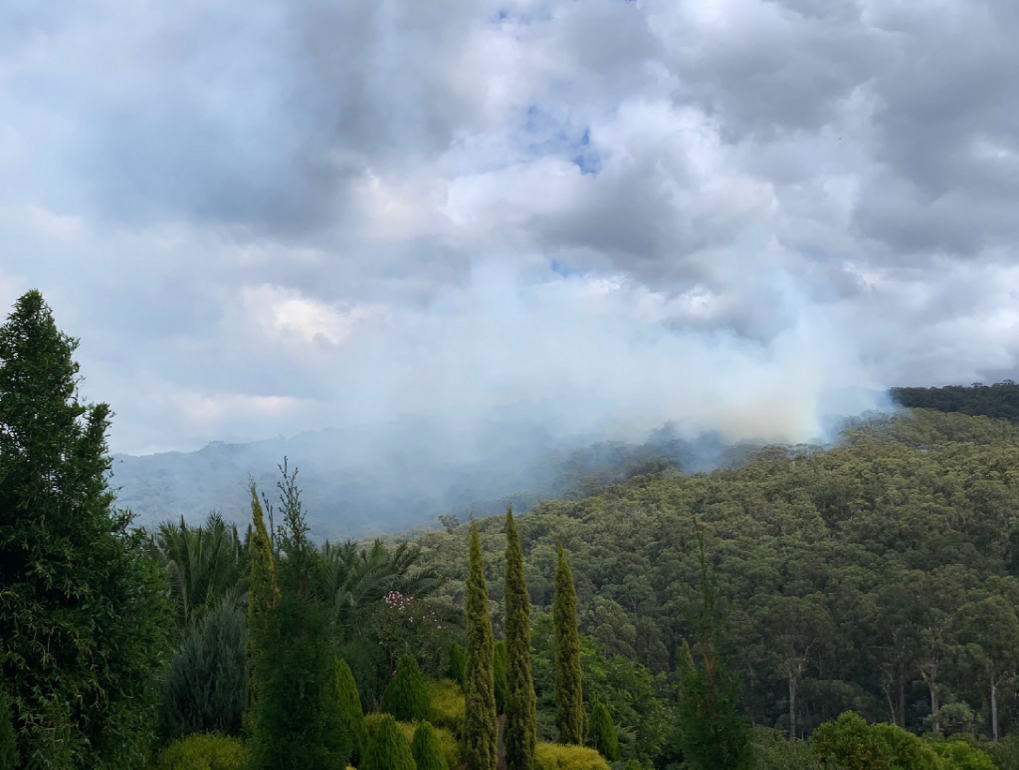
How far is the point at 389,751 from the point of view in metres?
10.9

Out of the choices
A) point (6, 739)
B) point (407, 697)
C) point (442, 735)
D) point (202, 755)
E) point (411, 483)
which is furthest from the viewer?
point (411, 483)

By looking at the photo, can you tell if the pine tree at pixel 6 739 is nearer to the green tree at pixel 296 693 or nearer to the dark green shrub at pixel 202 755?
the green tree at pixel 296 693

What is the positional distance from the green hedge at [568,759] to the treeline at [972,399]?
371 ft

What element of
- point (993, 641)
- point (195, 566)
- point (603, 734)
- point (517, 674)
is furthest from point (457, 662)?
point (993, 641)

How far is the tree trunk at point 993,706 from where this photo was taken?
34719mm

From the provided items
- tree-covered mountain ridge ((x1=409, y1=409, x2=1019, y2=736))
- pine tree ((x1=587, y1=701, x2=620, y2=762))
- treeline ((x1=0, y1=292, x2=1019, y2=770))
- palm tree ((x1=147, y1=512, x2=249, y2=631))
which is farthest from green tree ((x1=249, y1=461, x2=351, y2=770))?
tree-covered mountain ridge ((x1=409, y1=409, x2=1019, y2=736))

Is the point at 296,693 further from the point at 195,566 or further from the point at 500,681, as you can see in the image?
the point at 195,566

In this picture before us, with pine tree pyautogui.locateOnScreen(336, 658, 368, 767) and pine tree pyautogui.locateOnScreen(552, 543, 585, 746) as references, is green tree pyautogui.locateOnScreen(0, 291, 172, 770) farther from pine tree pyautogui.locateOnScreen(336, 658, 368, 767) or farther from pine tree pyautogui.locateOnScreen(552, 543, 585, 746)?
pine tree pyautogui.locateOnScreen(552, 543, 585, 746)

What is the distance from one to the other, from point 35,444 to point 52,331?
5.36 feet

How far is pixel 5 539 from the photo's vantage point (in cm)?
898

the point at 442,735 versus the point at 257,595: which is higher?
the point at 257,595

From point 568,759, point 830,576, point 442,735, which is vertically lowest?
point 830,576

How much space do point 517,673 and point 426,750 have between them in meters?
4.45

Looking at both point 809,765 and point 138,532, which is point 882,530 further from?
point 138,532
